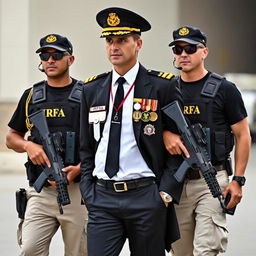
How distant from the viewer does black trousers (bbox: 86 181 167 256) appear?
15.8ft

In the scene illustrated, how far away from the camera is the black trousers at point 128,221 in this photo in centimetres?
481

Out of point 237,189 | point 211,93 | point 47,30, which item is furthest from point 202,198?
point 47,30

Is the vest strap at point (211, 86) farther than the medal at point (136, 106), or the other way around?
the vest strap at point (211, 86)

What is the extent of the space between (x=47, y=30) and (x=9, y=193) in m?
7.53

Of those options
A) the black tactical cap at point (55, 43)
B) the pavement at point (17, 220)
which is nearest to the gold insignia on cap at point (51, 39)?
the black tactical cap at point (55, 43)

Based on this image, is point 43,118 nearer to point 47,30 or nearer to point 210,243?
point 210,243

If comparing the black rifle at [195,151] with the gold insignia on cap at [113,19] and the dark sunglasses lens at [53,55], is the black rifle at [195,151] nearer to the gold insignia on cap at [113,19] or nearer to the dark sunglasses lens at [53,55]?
the gold insignia on cap at [113,19]

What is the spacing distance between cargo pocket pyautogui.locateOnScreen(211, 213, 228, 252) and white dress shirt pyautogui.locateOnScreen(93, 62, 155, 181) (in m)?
1.14

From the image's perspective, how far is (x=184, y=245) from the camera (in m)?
6.12

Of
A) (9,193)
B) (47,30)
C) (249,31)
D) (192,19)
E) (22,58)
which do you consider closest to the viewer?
(9,193)

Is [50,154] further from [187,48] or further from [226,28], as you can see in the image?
[226,28]

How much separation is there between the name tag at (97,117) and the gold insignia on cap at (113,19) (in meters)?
0.50

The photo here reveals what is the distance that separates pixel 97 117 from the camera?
500 cm

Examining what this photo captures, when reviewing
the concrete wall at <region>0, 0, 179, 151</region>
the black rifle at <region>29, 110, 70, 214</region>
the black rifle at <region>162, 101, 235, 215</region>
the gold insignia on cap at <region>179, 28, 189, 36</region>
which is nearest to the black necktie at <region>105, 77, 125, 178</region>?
the black rifle at <region>162, 101, 235, 215</region>
